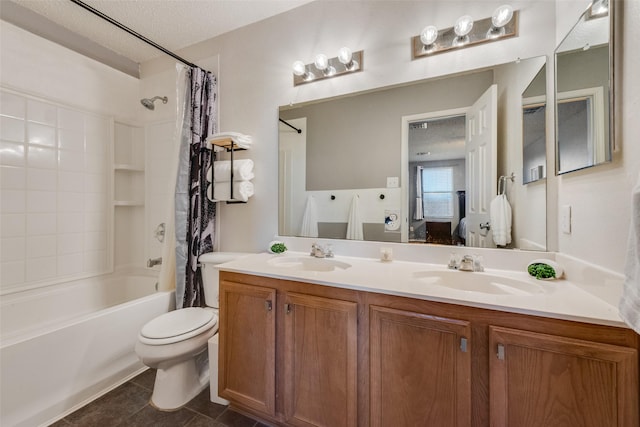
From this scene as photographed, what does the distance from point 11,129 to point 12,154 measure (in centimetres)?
18

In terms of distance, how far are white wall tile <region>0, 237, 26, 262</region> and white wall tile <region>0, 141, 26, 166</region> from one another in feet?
1.74

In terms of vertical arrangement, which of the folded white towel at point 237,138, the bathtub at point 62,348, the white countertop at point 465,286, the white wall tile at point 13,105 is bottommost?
the bathtub at point 62,348

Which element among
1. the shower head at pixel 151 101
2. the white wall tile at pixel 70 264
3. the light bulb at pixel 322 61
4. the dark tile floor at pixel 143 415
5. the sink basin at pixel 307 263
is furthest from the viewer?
the shower head at pixel 151 101

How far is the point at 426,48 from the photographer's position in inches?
54.7

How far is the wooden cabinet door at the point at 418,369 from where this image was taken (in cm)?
87

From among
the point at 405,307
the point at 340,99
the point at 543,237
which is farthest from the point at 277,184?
the point at 543,237

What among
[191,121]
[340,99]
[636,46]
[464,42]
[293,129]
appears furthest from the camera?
[191,121]

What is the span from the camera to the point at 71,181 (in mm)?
2041

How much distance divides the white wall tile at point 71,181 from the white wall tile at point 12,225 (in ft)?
1.07

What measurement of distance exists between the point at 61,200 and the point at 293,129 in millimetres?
1977

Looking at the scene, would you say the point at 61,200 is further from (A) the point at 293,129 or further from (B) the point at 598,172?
(B) the point at 598,172

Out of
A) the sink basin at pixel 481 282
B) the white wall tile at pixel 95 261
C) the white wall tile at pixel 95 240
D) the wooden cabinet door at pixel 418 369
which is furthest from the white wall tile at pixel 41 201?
the sink basin at pixel 481 282

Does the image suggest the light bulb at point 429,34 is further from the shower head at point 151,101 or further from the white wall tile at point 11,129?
the white wall tile at point 11,129

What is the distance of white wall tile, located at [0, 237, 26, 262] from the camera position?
5.53 ft
